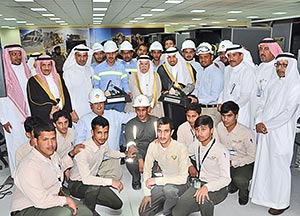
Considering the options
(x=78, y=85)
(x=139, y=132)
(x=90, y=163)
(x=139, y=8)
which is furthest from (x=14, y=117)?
(x=139, y=8)

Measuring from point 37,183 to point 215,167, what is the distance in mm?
1485

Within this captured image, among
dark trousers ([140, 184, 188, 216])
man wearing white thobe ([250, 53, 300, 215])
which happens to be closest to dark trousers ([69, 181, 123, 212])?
dark trousers ([140, 184, 188, 216])

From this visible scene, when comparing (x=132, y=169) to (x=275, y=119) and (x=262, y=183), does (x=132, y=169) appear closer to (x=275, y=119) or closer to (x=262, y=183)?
(x=262, y=183)

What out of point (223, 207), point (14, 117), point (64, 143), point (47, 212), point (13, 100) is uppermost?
point (13, 100)

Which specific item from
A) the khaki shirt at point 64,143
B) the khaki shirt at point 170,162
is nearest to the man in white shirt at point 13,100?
the khaki shirt at point 64,143

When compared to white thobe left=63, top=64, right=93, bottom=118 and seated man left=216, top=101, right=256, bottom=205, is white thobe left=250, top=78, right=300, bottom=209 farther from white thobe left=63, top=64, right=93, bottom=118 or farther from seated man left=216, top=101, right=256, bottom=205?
white thobe left=63, top=64, right=93, bottom=118

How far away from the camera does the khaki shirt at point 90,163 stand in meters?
2.89

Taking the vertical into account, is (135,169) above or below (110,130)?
below

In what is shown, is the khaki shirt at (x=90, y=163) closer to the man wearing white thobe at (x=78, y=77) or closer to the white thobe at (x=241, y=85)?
the man wearing white thobe at (x=78, y=77)

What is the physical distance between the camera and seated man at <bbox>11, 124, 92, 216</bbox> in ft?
7.54

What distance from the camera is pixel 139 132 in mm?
3695

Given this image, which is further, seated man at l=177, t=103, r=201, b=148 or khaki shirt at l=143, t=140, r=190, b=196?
seated man at l=177, t=103, r=201, b=148

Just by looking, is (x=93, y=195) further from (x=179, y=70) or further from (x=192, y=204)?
(x=179, y=70)

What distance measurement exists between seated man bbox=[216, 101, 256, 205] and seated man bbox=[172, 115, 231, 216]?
1.60 feet
